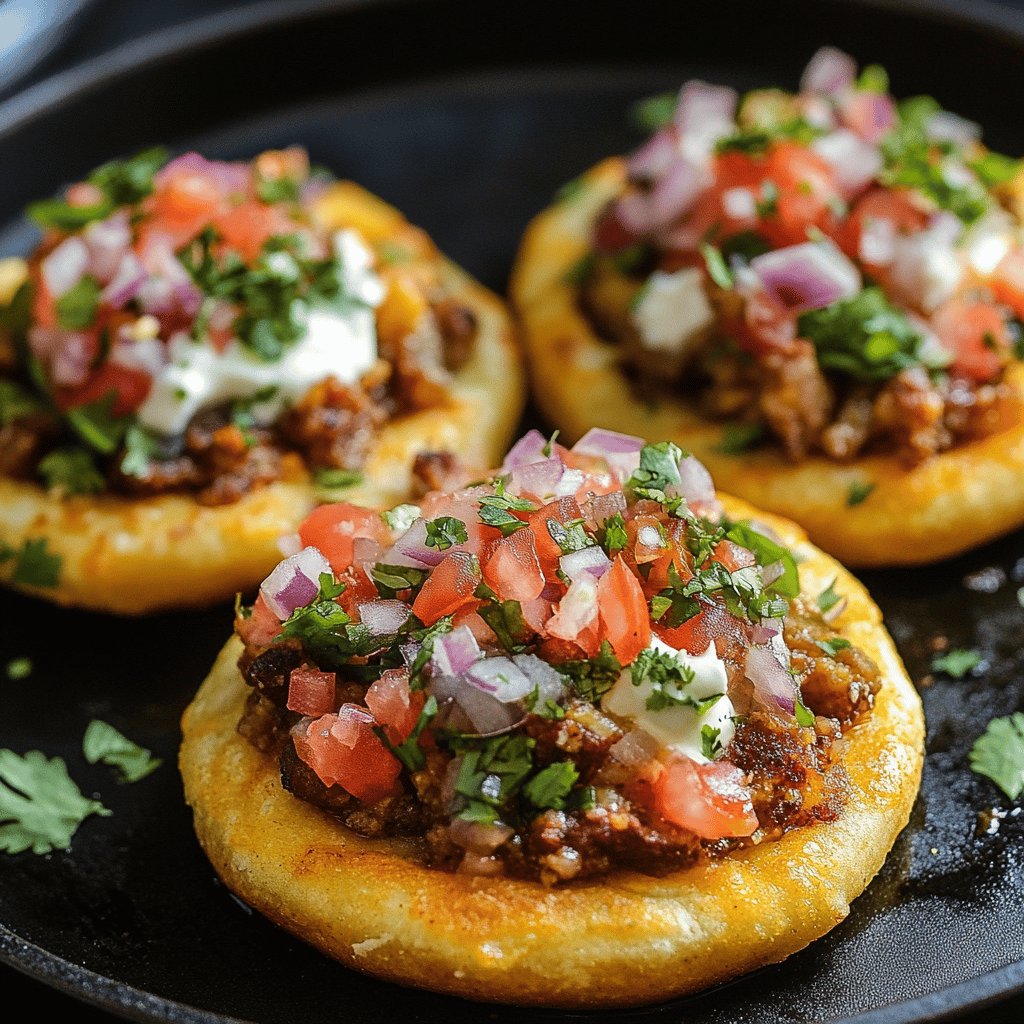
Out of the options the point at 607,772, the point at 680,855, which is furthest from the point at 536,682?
the point at 680,855

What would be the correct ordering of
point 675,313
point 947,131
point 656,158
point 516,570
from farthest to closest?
point 947,131 < point 656,158 < point 675,313 < point 516,570

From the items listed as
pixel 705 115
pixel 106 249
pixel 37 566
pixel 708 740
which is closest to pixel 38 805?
pixel 37 566

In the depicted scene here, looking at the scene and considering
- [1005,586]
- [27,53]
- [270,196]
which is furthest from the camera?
[27,53]

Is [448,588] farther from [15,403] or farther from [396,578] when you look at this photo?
[15,403]

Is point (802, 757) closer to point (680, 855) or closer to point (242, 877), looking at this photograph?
point (680, 855)

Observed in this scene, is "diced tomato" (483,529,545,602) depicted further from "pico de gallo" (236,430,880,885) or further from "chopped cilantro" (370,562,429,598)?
"chopped cilantro" (370,562,429,598)

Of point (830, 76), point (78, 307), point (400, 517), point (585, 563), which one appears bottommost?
point (400, 517)
